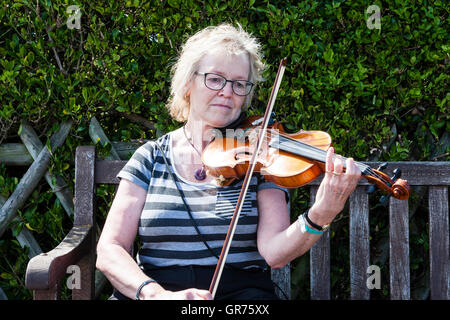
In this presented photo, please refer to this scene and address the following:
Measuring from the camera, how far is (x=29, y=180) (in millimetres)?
2184

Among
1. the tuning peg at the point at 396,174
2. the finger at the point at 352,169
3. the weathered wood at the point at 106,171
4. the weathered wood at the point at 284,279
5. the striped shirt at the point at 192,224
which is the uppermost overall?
the finger at the point at 352,169

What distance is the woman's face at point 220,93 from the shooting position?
1758 mm

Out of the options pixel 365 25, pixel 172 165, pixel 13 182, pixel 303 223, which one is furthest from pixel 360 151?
pixel 13 182

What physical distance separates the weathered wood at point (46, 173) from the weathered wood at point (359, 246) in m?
1.32

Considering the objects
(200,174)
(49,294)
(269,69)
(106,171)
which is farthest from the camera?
(269,69)

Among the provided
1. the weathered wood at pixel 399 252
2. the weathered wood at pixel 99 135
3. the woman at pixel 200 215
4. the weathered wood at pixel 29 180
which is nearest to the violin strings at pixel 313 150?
the woman at pixel 200 215

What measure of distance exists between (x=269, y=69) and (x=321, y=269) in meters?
0.94

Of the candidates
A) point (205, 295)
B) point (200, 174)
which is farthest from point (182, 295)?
point (200, 174)

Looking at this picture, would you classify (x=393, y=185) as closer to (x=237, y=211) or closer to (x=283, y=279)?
(x=237, y=211)

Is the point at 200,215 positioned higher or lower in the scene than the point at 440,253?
higher

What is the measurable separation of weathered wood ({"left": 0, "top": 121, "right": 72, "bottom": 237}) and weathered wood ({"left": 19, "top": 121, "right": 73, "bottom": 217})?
4cm

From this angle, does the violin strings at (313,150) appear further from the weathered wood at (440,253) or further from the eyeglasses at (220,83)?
the weathered wood at (440,253)

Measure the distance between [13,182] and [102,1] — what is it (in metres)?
0.98
